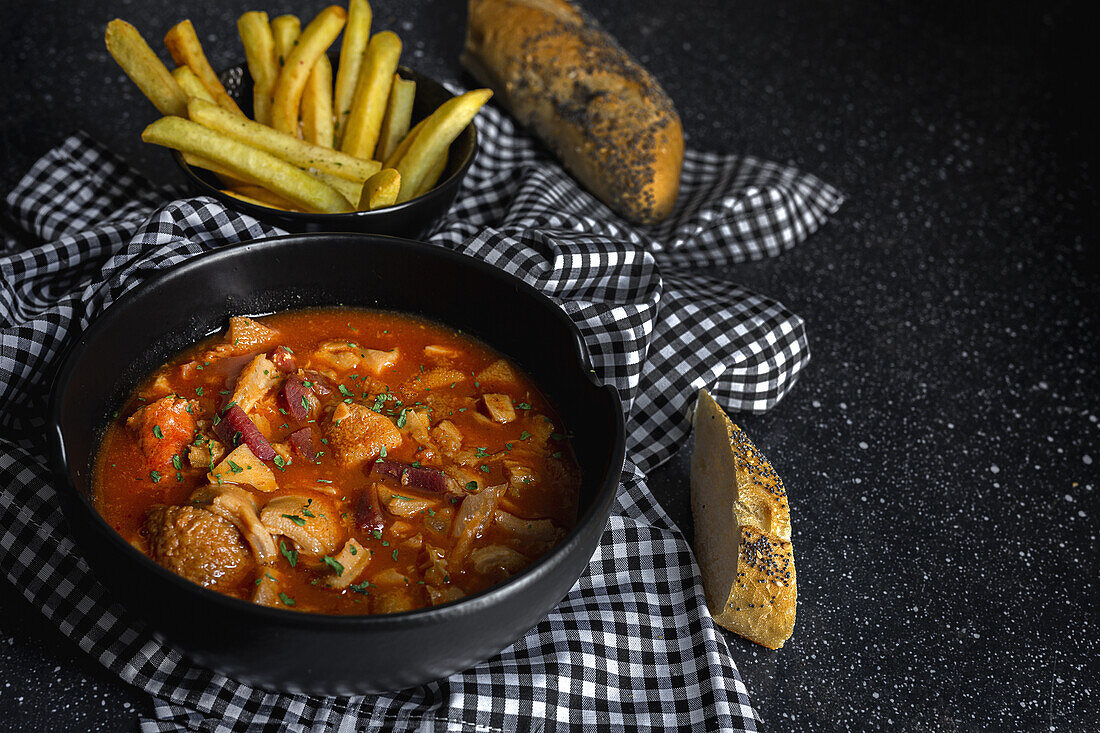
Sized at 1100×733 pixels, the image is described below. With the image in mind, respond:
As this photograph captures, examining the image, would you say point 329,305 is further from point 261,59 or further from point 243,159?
point 261,59

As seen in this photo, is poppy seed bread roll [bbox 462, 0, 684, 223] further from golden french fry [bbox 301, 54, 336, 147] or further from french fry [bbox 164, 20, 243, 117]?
french fry [bbox 164, 20, 243, 117]

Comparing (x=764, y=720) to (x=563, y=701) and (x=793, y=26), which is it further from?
(x=793, y=26)

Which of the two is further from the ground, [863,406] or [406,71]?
[406,71]

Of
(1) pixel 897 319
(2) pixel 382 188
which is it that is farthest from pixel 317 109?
(1) pixel 897 319

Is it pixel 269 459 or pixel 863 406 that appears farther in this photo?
pixel 863 406

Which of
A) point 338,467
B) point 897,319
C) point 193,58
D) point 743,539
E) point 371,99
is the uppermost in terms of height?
A: point 193,58

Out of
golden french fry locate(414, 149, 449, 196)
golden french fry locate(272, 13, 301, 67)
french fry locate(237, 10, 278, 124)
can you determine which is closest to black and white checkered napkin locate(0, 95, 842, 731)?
golden french fry locate(414, 149, 449, 196)

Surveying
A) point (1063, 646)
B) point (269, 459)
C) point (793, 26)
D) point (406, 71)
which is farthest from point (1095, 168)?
point (269, 459)
